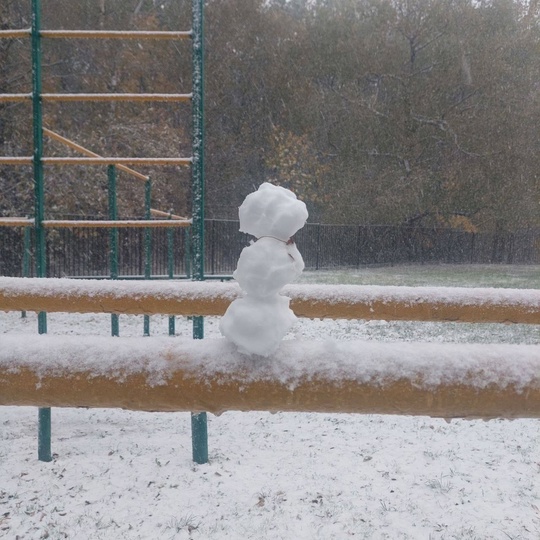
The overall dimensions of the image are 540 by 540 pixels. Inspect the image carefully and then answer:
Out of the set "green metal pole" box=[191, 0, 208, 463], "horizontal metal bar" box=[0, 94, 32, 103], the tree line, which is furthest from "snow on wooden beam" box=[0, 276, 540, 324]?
the tree line

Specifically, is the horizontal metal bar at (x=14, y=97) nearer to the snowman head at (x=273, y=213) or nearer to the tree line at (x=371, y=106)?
the snowman head at (x=273, y=213)

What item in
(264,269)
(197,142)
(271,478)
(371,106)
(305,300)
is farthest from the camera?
(371,106)

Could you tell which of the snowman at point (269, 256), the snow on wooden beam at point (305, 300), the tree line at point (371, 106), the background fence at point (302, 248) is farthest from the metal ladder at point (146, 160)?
the tree line at point (371, 106)

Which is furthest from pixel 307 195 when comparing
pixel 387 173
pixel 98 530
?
pixel 98 530

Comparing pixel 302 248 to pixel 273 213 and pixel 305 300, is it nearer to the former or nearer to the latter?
pixel 305 300

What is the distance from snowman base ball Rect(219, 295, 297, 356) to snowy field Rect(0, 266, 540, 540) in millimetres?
1500

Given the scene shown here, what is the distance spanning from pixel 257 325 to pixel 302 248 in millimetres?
17854

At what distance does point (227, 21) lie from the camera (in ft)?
70.9

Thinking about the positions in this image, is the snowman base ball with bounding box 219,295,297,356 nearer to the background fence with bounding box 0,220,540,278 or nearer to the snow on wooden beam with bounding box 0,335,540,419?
the snow on wooden beam with bounding box 0,335,540,419

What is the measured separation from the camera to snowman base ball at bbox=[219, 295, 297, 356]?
1030 mm

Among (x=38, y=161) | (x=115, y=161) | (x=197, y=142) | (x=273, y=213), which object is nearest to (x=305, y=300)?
(x=273, y=213)

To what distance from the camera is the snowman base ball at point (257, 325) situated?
1.03 metres

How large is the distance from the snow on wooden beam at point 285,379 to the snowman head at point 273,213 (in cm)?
26

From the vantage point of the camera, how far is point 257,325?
41.4 inches
